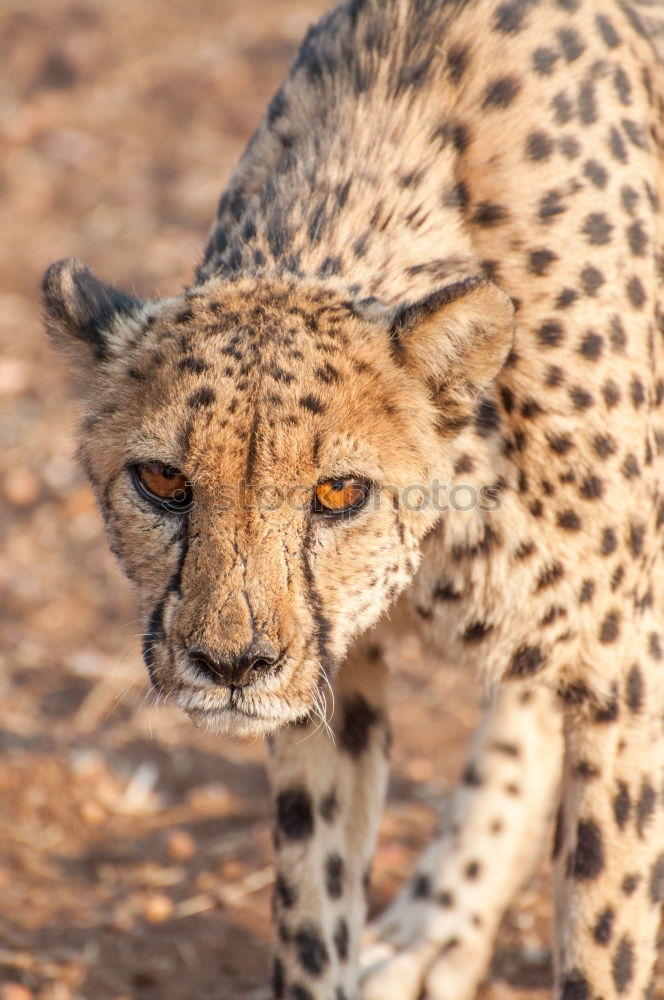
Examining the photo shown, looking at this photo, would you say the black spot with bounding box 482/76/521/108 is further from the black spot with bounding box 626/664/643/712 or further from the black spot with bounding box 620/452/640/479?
the black spot with bounding box 626/664/643/712

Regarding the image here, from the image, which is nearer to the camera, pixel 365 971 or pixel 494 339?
pixel 494 339

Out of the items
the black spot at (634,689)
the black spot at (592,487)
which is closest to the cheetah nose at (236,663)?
the black spot at (592,487)

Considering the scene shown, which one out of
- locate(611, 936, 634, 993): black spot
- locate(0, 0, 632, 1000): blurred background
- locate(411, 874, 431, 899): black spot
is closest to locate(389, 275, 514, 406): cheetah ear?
locate(0, 0, 632, 1000): blurred background

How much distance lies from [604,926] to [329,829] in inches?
27.2

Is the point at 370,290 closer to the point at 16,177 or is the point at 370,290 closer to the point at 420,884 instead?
the point at 420,884

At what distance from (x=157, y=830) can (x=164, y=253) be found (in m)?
3.61

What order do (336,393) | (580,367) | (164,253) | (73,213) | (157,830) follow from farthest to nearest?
1. (73,213)
2. (164,253)
3. (157,830)
4. (580,367)
5. (336,393)

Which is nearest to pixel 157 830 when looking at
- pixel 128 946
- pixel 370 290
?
pixel 128 946

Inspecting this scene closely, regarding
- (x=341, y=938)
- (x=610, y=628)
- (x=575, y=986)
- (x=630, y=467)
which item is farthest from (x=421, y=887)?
(x=630, y=467)

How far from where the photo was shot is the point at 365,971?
13.0ft

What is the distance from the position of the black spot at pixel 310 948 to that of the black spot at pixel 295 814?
21cm

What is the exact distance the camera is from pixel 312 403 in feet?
8.66

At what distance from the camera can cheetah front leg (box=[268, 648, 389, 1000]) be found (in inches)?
133

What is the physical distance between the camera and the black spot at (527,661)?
305cm
